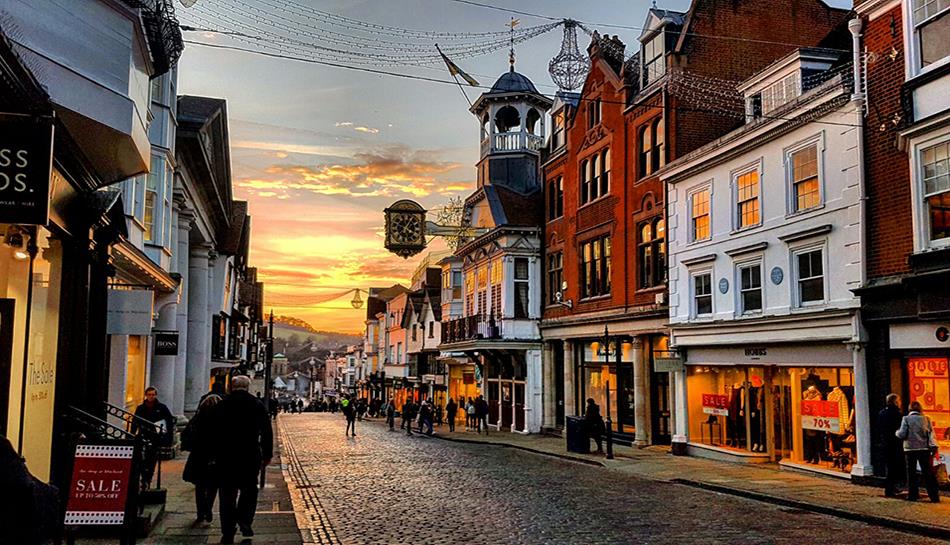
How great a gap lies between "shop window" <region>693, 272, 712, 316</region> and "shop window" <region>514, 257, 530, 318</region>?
13118 mm

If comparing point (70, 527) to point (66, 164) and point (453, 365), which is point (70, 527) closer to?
point (66, 164)

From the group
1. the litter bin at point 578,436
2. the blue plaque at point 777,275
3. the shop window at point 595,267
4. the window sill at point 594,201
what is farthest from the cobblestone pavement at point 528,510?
the window sill at point 594,201

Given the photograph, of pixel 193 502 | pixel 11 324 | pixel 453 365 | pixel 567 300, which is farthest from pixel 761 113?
pixel 453 365

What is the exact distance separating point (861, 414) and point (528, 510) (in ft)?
25.2

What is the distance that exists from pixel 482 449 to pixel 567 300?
24.5 feet

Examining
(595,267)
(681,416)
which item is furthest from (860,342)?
(595,267)

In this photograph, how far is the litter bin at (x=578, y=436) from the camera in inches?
998

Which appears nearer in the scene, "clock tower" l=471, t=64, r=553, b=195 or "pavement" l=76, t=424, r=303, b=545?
"pavement" l=76, t=424, r=303, b=545

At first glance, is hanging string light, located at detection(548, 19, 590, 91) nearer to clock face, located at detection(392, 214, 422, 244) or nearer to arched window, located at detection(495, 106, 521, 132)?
clock face, located at detection(392, 214, 422, 244)

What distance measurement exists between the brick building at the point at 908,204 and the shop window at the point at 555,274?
17.9m

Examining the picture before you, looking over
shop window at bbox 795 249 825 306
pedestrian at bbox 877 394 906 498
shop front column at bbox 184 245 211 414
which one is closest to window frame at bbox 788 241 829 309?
shop window at bbox 795 249 825 306

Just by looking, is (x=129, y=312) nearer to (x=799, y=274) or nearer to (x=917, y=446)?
(x=917, y=446)

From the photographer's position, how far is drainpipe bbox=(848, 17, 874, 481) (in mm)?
17031

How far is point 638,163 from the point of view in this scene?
2777 cm
